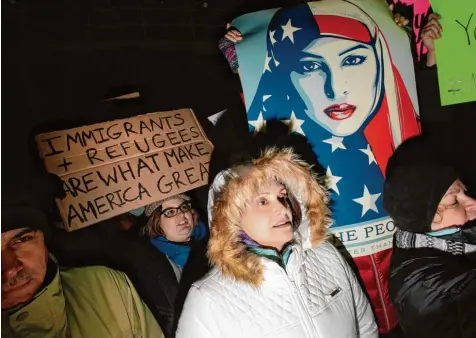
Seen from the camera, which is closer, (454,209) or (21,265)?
(21,265)

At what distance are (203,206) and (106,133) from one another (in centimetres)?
31

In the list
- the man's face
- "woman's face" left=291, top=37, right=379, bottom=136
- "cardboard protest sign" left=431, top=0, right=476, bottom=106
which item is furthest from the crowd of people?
"cardboard protest sign" left=431, top=0, right=476, bottom=106

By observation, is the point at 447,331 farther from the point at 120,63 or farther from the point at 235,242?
the point at 120,63

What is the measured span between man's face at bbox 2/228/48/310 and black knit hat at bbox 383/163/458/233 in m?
0.89

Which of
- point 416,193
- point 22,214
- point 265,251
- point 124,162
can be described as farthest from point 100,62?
point 416,193

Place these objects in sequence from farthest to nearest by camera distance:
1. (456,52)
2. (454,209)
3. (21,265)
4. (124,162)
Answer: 1. (456,52)
2. (454,209)
3. (124,162)
4. (21,265)

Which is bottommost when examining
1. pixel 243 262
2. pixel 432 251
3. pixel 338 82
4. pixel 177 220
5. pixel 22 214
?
pixel 432 251

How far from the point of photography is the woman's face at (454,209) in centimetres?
123

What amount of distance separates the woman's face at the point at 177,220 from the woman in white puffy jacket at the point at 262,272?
2.9 inches

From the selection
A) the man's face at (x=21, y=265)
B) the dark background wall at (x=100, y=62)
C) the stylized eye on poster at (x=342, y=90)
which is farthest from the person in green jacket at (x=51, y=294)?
the stylized eye on poster at (x=342, y=90)

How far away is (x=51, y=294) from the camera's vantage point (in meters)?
1.02

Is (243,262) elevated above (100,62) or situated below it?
below

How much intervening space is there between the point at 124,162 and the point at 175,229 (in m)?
0.21

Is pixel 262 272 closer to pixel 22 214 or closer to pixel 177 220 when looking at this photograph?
pixel 177 220
